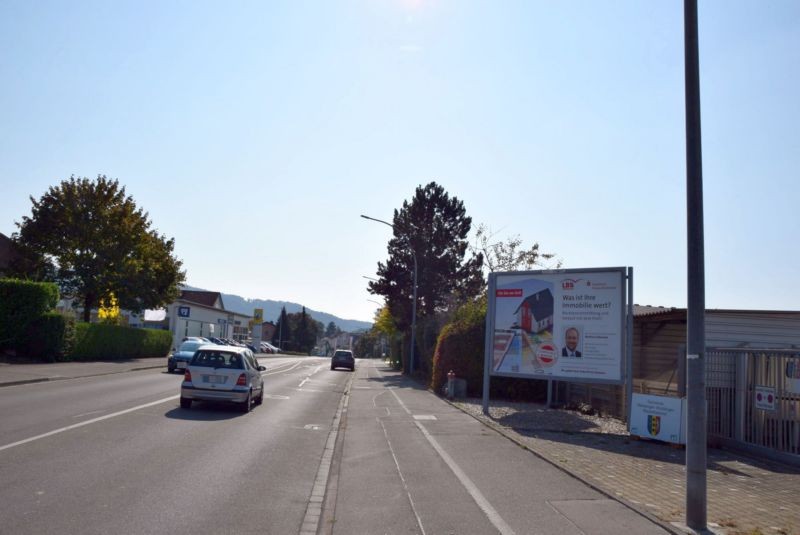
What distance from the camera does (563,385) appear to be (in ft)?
72.5

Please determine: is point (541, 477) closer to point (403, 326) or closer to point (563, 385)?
point (563, 385)

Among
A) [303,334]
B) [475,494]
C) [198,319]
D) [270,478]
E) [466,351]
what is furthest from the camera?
[303,334]

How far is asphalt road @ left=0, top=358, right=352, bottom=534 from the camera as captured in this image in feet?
21.4

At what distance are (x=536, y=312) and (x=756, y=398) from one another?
22.0ft

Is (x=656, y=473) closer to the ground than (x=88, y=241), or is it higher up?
closer to the ground

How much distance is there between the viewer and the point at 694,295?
23.6ft

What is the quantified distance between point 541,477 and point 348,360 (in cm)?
4180

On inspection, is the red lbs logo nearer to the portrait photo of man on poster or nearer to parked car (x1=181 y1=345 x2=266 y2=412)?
the portrait photo of man on poster

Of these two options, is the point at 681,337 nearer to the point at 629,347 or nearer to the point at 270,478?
the point at 629,347

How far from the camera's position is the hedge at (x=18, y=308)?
29.8 m

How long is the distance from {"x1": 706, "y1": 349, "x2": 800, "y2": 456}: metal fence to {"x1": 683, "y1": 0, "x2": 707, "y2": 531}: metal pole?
5460mm

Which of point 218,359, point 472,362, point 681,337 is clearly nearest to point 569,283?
point 681,337

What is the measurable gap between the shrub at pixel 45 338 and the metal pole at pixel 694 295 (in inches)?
1209

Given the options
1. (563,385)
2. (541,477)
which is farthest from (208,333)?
(541,477)
